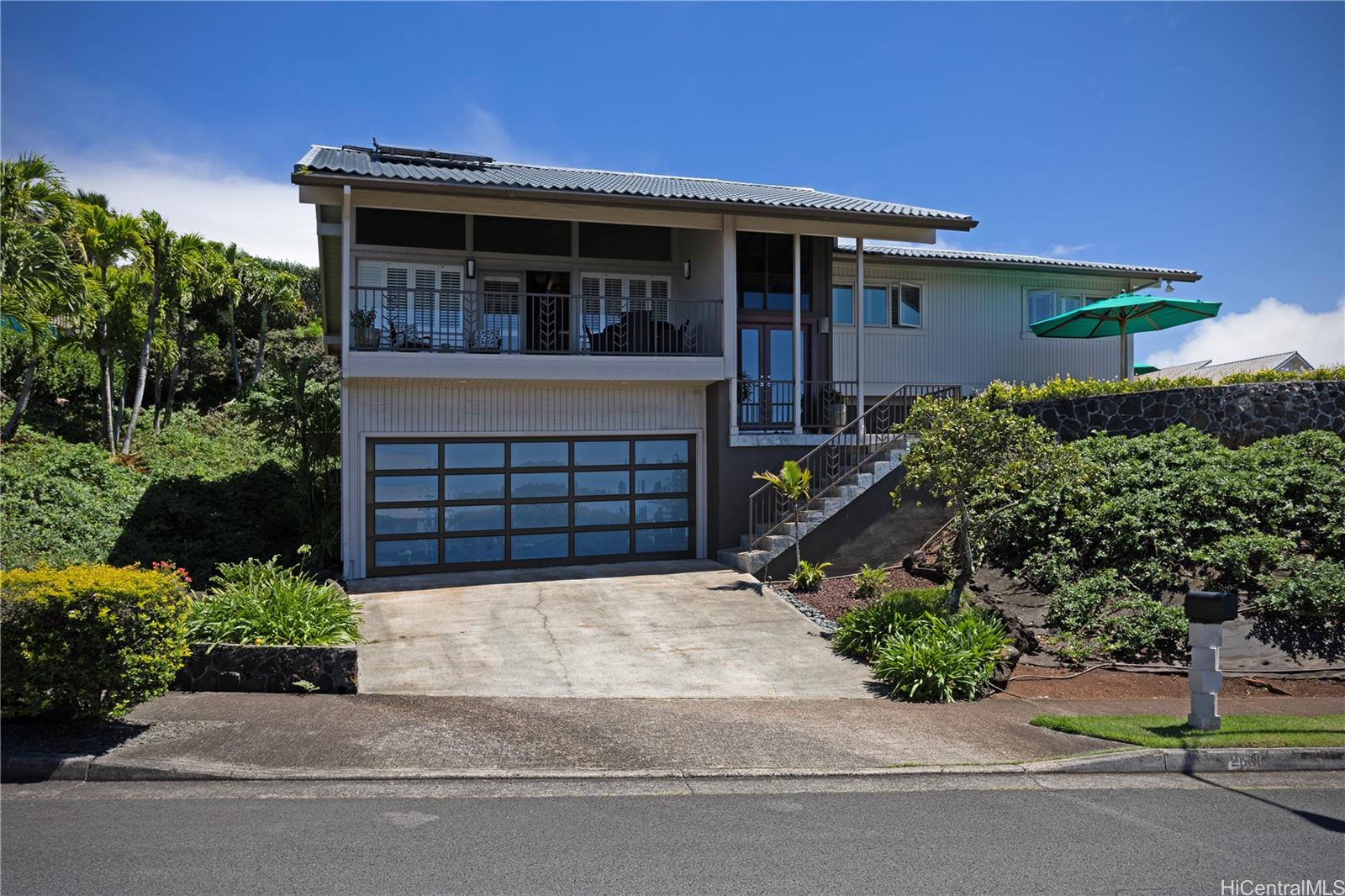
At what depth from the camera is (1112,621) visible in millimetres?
10906

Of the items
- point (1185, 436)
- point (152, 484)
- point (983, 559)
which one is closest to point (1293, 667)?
point (983, 559)

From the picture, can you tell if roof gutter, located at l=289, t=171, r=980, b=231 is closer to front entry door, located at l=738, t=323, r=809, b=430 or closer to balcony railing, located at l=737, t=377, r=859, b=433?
front entry door, located at l=738, t=323, r=809, b=430

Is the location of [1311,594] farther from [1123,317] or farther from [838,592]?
[1123,317]

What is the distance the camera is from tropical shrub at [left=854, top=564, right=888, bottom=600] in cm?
1320

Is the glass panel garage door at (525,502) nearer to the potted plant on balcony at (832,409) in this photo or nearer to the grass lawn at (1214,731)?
the potted plant on balcony at (832,409)

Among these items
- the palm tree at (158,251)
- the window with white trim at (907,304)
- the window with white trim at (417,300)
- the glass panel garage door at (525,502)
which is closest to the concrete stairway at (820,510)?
the glass panel garage door at (525,502)

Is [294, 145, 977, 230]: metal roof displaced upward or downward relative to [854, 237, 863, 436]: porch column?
upward

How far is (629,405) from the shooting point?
15.9 m

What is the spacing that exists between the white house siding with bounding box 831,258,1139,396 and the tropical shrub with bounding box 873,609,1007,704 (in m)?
9.41

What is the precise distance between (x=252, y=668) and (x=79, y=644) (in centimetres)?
200

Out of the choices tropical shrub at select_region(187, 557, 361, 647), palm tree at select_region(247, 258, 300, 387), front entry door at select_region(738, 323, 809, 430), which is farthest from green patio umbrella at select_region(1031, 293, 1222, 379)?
palm tree at select_region(247, 258, 300, 387)

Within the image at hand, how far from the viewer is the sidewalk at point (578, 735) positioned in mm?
6871

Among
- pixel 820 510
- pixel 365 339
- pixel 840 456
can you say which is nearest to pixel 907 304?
pixel 840 456

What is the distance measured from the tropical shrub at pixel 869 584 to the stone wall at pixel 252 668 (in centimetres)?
721
